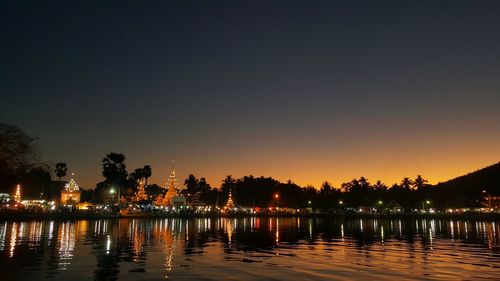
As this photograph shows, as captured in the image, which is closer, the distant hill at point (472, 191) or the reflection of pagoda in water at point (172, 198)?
the reflection of pagoda in water at point (172, 198)

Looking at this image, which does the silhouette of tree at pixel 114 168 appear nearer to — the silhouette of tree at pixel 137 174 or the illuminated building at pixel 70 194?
the illuminated building at pixel 70 194

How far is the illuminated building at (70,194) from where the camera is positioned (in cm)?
11631

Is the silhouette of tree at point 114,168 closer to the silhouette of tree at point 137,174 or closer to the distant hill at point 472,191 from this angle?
the silhouette of tree at point 137,174

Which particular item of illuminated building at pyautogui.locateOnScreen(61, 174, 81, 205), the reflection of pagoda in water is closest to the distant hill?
the reflection of pagoda in water

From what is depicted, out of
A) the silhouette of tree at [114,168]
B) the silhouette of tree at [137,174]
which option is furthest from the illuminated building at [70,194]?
the silhouette of tree at [137,174]

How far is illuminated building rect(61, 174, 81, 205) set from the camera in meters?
116

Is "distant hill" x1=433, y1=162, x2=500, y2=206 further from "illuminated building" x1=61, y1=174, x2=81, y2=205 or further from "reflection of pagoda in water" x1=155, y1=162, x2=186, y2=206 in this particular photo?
"illuminated building" x1=61, y1=174, x2=81, y2=205

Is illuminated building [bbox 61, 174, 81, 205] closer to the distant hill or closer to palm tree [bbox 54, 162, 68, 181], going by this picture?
palm tree [bbox 54, 162, 68, 181]

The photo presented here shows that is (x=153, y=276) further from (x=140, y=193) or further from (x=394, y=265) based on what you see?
(x=140, y=193)

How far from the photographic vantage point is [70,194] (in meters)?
118

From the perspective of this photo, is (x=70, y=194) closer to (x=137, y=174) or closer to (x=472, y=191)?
(x=137, y=174)

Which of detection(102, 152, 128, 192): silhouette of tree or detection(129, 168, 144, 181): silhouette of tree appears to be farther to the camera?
detection(129, 168, 144, 181): silhouette of tree

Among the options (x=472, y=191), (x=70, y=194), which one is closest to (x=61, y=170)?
(x=70, y=194)

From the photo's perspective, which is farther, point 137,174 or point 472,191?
point 472,191
